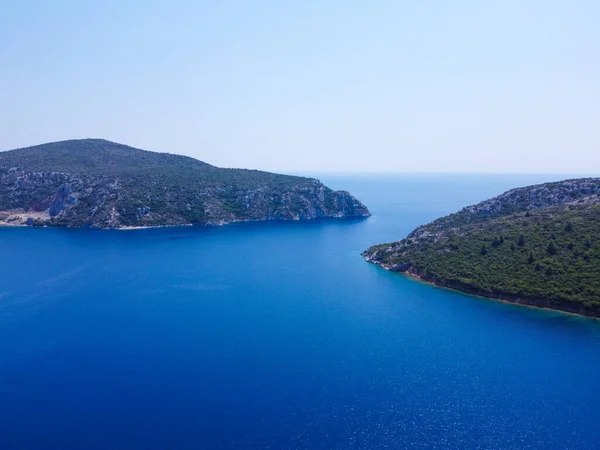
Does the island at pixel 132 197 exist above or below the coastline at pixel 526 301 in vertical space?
above

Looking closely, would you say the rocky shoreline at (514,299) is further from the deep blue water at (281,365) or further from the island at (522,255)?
the deep blue water at (281,365)

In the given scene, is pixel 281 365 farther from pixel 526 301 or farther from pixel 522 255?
pixel 522 255

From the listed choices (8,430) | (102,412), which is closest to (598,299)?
(102,412)

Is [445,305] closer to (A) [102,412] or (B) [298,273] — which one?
(B) [298,273]

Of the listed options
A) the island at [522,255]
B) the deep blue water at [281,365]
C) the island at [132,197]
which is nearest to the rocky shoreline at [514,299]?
the island at [522,255]

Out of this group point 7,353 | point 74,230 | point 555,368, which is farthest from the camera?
point 74,230

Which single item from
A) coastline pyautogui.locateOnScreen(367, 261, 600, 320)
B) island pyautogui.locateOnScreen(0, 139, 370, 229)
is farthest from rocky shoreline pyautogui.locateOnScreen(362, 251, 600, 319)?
island pyautogui.locateOnScreen(0, 139, 370, 229)

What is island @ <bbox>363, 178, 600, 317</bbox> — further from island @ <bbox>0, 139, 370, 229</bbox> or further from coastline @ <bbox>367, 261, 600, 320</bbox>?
island @ <bbox>0, 139, 370, 229</bbox>

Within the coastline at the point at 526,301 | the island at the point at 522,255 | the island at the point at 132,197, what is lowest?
the coastline at the point at 526,301
